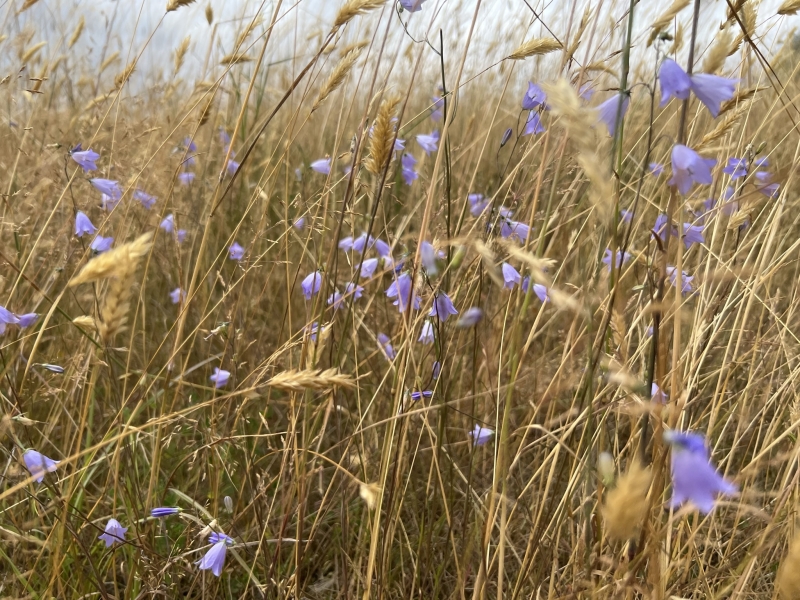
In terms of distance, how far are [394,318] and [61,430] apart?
0.79 meters

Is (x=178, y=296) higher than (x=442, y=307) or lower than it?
lower

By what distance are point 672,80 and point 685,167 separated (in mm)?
80

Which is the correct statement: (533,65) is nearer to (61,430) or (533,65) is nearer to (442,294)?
(442,294)

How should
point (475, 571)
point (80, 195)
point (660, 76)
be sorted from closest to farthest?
point (660, 76), point (475, 571), point (80, 195)

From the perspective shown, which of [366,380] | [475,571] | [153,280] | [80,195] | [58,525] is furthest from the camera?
[153,280]

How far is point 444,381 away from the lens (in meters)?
0.94

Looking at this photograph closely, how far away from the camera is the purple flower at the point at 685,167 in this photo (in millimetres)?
532

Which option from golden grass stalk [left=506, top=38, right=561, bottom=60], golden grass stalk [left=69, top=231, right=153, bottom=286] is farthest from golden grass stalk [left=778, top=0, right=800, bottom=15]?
golden grass stalk [left=69, top=231, right=153, bottom=286]

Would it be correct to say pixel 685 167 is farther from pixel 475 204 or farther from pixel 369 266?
pixel 475 204

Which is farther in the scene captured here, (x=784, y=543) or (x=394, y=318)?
(x=394, y=318)

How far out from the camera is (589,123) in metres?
0.39

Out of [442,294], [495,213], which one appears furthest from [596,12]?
[442,294]

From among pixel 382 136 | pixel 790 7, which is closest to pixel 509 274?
pixel 382 136

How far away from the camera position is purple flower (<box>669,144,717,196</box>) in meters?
0.53
